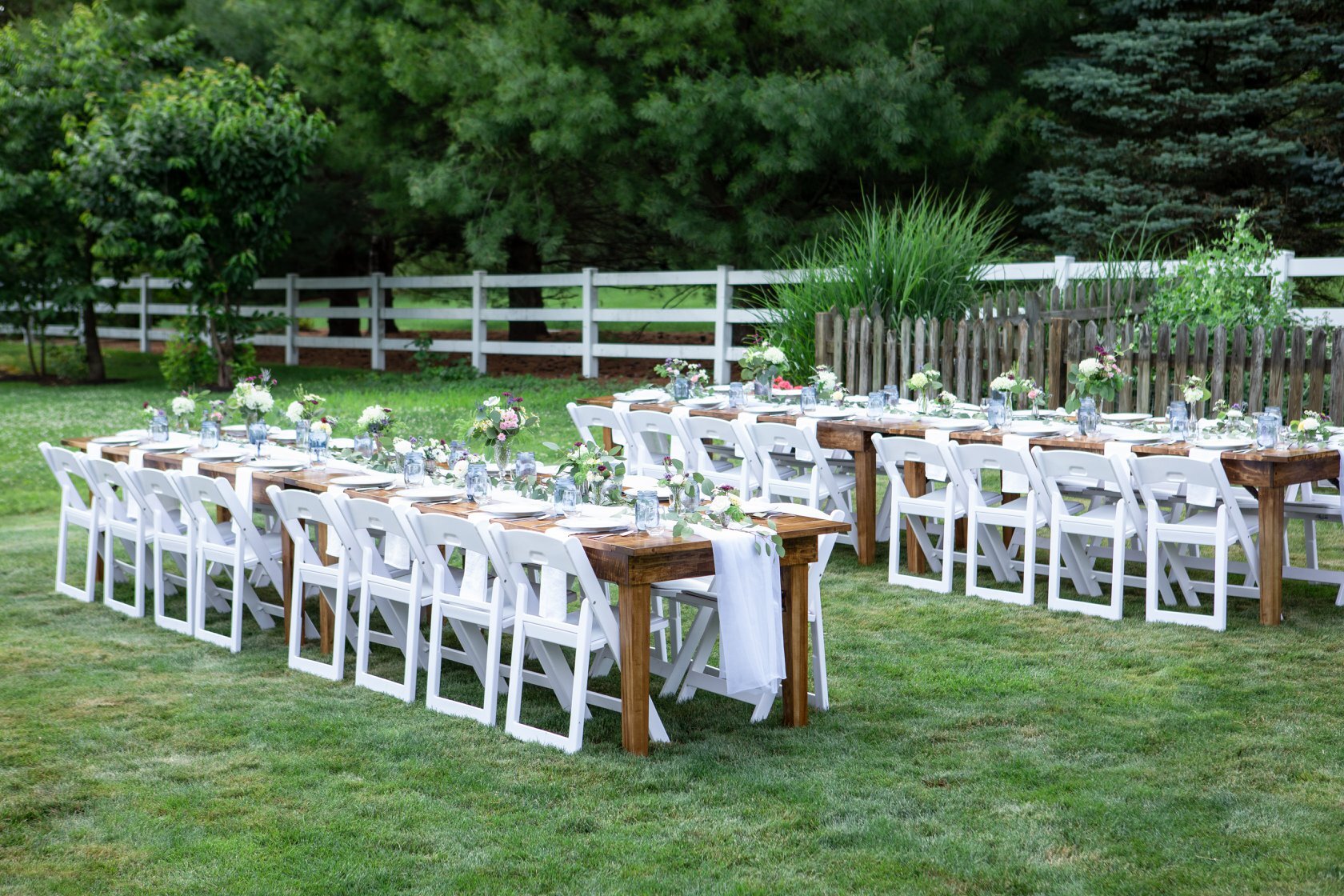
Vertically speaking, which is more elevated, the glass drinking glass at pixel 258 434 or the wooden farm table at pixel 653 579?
the glass drinking glass at pixel 258 434

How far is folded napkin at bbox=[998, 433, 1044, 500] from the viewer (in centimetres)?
715

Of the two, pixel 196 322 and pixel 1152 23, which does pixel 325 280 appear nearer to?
pixel 196 322

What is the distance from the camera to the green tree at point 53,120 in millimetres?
19203

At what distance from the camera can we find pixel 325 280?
2283cm

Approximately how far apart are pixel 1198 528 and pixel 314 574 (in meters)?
4.14

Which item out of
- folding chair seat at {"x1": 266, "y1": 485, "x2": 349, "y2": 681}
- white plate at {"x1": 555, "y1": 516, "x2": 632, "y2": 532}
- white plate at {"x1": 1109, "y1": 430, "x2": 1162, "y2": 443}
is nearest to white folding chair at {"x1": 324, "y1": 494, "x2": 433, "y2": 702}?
folding chair seat at {"x1": 266, "y1": 485, "x2": 349, "y2": 681}

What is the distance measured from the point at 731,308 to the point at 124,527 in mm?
10458

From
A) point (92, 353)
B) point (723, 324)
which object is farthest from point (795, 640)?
point (92, 353)

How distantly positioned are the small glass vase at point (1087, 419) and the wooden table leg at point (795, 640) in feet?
10.2

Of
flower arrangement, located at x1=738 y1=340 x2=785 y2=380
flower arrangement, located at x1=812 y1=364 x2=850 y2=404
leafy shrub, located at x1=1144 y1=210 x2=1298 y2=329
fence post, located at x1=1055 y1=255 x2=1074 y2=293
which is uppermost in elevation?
fence post, located at x1=1055 y1=255 x2=1074 y2=293

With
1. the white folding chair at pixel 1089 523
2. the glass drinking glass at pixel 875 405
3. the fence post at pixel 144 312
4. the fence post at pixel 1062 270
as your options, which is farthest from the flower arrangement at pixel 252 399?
the fence post at pixel 144 312

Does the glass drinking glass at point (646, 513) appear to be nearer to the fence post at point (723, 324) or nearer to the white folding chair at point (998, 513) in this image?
the white folding chair at point (998, 513)

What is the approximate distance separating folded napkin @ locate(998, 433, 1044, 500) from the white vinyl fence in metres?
4.60

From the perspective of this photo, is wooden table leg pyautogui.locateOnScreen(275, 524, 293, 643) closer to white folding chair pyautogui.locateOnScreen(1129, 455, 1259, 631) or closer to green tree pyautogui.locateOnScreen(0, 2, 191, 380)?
white folding chair pyautogui.locateOnScreen(1129, 455, 1259, 631)
